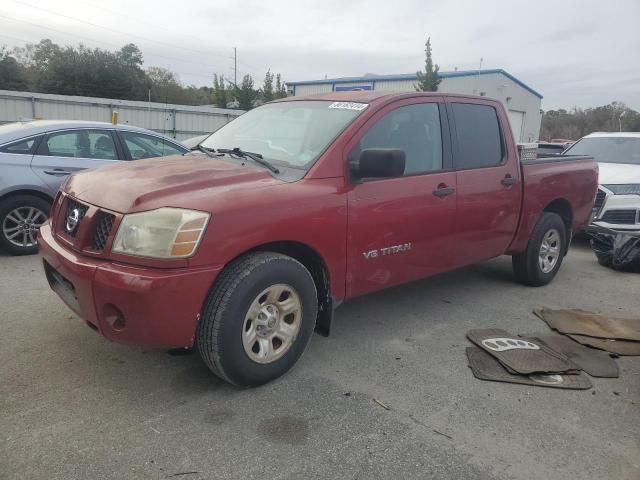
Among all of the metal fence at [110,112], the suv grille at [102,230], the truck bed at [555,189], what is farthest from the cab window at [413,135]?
the metal fence at [110,112]

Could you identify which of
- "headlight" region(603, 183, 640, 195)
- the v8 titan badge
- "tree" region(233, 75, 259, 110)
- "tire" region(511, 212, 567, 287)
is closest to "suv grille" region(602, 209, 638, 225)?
"headlight" region(603, 183, 640, 195)

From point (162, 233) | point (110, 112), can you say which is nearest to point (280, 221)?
point (162, 233)

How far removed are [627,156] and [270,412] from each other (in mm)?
7961

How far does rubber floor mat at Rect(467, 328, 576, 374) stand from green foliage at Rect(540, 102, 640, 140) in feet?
131

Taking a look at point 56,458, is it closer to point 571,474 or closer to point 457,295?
point 571,474

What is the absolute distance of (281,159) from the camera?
3.63 meters

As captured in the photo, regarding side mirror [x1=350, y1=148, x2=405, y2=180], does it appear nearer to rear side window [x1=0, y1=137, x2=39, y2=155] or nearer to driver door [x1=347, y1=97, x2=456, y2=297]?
driver door [x1=347, y1=97, x2=456, y2=297]

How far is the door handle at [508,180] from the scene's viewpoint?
4711 millimetres

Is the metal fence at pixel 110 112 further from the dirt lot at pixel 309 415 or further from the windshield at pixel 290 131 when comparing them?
the dirt lot at pixel 309 415

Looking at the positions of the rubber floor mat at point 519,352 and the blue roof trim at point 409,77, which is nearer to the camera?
the rubber floor mat at point 519,352

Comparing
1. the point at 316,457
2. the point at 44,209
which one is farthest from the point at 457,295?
the point at 44,209

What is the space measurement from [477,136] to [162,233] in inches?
121

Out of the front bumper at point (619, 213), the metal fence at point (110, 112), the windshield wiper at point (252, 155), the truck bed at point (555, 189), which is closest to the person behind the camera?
the windshield wiper at point (252, 155)

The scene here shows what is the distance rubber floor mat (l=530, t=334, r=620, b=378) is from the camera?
12.0ft
